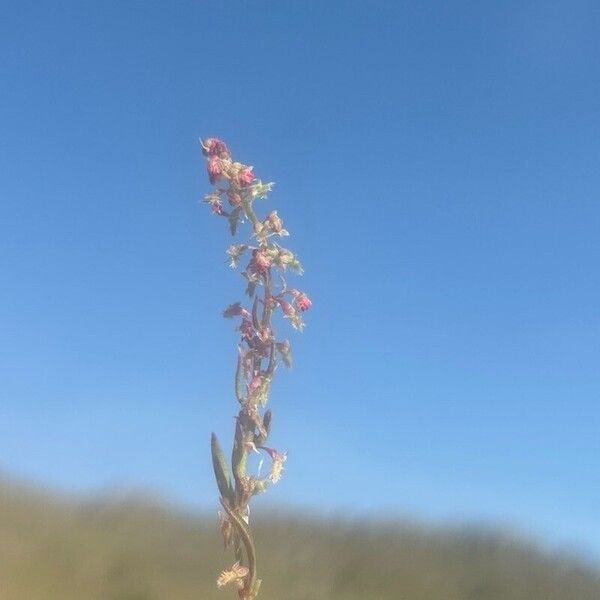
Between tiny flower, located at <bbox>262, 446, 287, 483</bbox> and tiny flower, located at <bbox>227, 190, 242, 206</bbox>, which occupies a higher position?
tiny flower, located at <bbox>227, 190, 242, 206</bbox>

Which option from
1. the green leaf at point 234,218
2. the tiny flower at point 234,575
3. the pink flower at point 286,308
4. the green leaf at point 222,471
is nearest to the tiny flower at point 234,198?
the green leaf at point 234,218

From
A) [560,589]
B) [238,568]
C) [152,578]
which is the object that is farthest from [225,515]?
[560,589]

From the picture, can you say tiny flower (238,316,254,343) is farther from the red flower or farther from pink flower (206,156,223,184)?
pink flower (206,156,223,184)

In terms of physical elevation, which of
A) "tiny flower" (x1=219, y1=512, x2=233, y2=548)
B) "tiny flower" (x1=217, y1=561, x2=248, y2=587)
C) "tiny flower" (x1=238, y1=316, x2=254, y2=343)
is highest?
"tiny flower" (x1=238, y1=316, x2=254, y2=343)

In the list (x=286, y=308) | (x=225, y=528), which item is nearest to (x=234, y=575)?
(x=225, y=528)

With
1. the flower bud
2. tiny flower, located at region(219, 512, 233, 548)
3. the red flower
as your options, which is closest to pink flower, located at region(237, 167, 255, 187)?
the flower bud

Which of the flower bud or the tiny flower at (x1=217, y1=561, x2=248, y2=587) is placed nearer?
the tiny flower at (x1=217, y1=561, x2=248, y2=587)

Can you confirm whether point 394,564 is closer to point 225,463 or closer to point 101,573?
point 101,573

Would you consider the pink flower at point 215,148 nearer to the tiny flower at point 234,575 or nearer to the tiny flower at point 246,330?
the tiny flower at point 246,330
